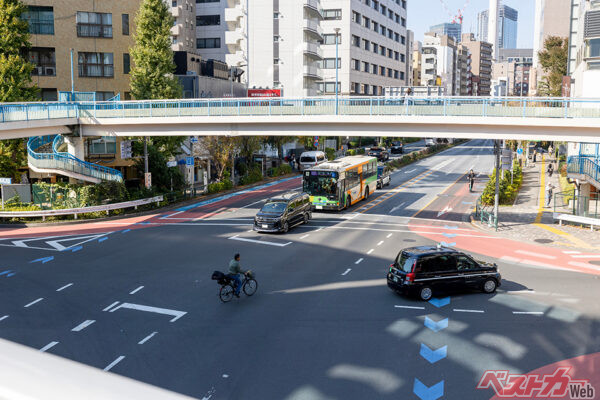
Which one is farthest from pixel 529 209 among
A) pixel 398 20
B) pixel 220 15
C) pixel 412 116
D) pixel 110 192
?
pixel 398 20

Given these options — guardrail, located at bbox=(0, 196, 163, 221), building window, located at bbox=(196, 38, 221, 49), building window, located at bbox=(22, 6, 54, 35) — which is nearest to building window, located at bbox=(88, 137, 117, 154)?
building window, located at bbox=(22, 6, 54, 35)

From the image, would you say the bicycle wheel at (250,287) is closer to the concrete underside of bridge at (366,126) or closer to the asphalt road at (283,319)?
the asphalt road at (283,319)

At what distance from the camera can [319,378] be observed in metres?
12.4

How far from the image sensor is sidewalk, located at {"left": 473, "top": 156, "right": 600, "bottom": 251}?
2870cm

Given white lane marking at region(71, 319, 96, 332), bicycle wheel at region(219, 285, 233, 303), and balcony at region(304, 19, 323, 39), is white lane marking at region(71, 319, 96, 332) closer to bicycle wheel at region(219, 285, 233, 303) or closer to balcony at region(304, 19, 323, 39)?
bicycle wheel at region(219, 285, 233, 303)

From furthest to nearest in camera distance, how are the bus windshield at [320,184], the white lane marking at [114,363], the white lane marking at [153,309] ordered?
1. the bus windshield at [320,184]
2. the white lane marking at [153,309]
3. the white lane marking at [114,363]

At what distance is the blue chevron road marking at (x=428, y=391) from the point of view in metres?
11.7

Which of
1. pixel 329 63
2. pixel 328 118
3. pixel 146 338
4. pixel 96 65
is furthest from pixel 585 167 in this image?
pixel 329 63

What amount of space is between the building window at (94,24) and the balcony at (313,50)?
3345cm

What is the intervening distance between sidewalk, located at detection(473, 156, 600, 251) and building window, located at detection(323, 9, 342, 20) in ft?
178

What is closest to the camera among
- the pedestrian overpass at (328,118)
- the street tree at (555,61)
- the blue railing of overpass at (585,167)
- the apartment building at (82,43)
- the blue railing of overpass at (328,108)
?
the pedestrian overpass at (328,118)

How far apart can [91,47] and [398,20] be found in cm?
7532

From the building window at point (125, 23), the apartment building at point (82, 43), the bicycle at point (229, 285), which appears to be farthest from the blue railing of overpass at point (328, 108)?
the bicycle at point (229, 285)

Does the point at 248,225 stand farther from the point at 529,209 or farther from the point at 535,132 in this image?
the point at 529,209
